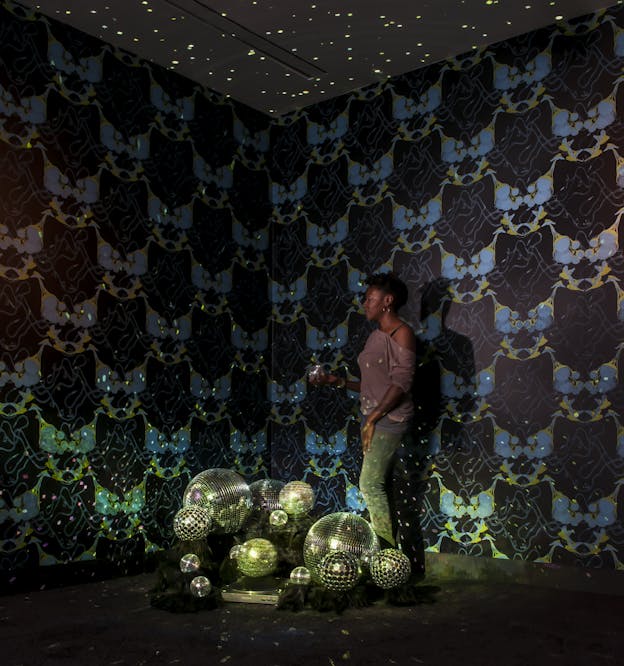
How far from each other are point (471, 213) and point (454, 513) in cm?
176

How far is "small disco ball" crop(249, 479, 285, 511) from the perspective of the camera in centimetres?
423

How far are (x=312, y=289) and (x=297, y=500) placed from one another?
171cm

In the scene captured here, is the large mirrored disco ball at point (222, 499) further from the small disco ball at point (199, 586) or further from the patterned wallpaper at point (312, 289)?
the patterned wallpaper at point (312, 289)

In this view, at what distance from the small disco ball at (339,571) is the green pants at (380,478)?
66cm

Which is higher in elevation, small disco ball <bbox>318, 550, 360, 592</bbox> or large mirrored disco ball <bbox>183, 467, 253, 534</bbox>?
large mirrored disco ball <bbox>183, 467, 253, 534</bbox>

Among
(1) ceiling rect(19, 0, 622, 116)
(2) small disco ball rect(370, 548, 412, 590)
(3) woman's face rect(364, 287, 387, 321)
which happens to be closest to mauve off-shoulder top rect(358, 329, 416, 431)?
(3) woman's face rect(364, 287, 387, 321)

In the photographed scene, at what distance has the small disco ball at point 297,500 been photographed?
4.07m

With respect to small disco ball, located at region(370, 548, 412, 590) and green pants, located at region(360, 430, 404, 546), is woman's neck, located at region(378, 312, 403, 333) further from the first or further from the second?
small disco ball, located at region(370, 548, 412, 590)

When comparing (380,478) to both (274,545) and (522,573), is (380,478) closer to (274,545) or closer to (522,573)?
(274,545)

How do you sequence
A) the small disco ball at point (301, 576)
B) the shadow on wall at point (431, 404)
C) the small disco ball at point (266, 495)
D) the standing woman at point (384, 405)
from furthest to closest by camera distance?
the shadow on wall at point (431, 404) → the small disco ball at point (266, 495) → the standing woman at point (384, 405) → the small disco ball at point (301, 576)

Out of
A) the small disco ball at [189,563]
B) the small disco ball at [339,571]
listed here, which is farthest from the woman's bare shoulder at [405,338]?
the small disco ball at [189,563]

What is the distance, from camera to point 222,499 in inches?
155

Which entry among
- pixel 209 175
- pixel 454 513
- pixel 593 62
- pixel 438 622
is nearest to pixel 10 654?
pixel 438 622

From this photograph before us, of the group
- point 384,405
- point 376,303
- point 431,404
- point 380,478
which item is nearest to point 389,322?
point 376,303
